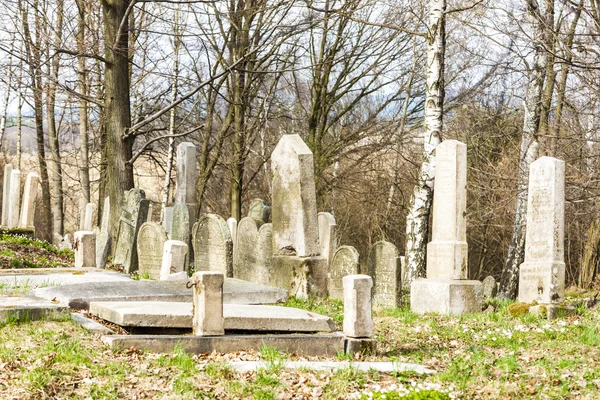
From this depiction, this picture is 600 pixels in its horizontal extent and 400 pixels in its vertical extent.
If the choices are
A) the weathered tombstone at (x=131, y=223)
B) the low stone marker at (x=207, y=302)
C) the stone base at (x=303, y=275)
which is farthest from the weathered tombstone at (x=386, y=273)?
the low stone marker at (x=207, y=302)

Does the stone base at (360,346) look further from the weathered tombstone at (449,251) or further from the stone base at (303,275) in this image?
the stone base at (303,275)

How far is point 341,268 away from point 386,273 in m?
0.92

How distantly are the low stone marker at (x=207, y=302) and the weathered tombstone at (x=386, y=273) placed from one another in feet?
21.1

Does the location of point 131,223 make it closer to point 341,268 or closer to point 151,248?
point 151,248

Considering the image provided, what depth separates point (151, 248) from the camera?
15.1m

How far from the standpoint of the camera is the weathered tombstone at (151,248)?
48.5ft

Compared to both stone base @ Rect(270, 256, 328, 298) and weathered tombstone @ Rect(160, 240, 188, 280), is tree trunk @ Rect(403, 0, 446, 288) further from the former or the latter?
weathered tombstone @ Rect(160, 240, 188, 280)

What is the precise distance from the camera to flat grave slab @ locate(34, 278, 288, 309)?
28.6ft

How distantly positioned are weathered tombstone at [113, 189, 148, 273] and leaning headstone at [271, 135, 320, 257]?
14.5 ft

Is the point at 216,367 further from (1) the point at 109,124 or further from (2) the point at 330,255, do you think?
(1) the point at 109,124

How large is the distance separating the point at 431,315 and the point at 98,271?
16.2 feet

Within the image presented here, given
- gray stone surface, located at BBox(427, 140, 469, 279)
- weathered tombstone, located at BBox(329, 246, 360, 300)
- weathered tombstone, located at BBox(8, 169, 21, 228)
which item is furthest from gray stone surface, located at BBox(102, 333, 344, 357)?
weathered tombstone, located at BBox(8, 169, 21, 228)

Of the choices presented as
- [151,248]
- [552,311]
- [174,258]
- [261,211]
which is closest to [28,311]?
[174,258]

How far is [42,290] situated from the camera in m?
9.16
